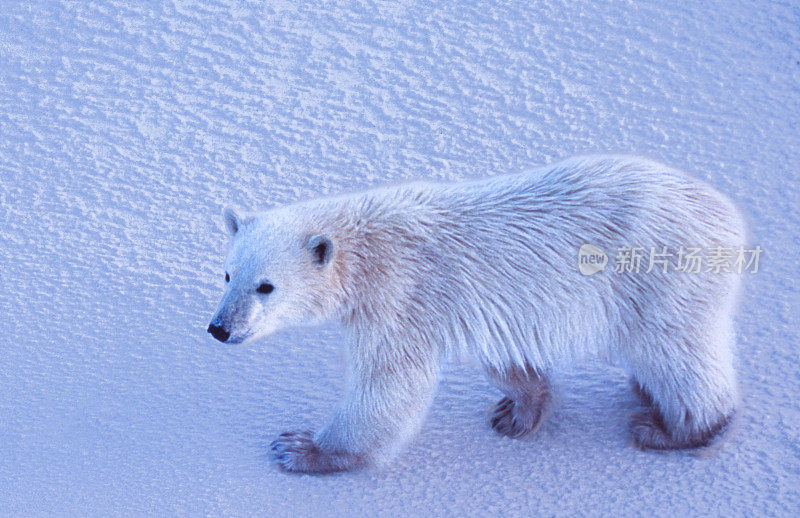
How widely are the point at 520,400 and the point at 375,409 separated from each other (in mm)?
457

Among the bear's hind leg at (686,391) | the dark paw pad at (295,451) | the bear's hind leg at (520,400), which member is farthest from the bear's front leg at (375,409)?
the bear's hind leg at (686,391)

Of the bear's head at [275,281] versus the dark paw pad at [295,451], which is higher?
the bear's head at [275,281]

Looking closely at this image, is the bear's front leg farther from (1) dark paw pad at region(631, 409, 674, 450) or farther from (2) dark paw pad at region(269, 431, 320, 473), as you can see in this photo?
(1) dark paw pad at region(631, 409, 674, 450)

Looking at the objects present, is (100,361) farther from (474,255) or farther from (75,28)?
(75,28)

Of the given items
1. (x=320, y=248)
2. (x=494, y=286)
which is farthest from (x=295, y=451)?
(x=494, y=286)

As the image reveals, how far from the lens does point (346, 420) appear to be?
2.63 m

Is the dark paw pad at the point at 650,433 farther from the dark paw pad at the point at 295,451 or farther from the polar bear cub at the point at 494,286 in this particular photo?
the dark paw pad at the point at 295,451

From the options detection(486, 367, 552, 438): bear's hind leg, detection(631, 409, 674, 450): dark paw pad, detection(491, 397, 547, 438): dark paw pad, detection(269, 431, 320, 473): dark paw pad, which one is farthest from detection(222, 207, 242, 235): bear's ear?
detection(631, 409, 674, 450): dark paw pad

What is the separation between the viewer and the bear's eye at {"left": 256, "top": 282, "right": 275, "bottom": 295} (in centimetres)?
248

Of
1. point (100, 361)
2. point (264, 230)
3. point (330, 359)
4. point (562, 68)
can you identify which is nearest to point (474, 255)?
point (264, 230)

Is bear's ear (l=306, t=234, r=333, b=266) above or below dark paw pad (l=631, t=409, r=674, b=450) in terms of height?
above

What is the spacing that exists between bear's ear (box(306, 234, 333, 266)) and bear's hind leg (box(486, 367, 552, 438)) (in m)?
0.59

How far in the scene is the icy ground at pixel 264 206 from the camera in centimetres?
265

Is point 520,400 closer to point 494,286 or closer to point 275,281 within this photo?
point 494,286
